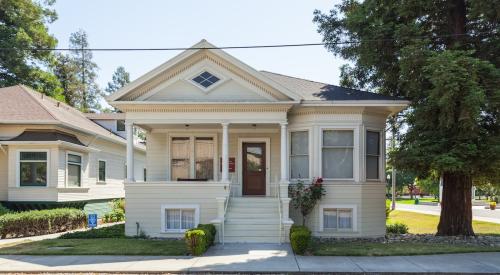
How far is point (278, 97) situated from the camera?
Answer: 15.7 meters

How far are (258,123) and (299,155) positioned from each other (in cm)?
200

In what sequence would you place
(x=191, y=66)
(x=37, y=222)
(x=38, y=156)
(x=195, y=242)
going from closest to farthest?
1. (x=195, y=242)
2. (x=191, y=66)
3. (x=37, y=222)
4. (x=38, y=156)

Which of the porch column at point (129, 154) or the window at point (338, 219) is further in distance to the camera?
the window at point (338, 219)

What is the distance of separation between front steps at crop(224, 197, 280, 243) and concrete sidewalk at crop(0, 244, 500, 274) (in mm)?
2063

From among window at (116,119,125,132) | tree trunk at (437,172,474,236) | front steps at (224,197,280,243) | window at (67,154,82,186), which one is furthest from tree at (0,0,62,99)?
tree trunk at (437,172,474,236)

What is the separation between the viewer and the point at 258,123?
15.8m

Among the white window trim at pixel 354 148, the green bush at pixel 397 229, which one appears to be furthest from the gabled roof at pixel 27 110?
the green bush at pixel 397 229

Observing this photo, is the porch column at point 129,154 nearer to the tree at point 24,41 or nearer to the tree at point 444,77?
the tree at point 444,77

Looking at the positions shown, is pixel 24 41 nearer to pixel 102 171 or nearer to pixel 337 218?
pixel 102 171

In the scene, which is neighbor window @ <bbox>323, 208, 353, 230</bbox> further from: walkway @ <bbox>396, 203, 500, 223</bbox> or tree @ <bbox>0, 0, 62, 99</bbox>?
tree @ <bbox>0, 0, 62, 99</bbox>

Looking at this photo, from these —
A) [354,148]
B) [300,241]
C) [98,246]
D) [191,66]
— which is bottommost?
[98,246]

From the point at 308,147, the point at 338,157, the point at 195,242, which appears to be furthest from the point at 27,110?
the point at 338,157

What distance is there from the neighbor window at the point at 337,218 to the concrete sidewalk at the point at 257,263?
13.6 ft

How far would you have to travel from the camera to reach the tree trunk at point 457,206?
1606 cm
